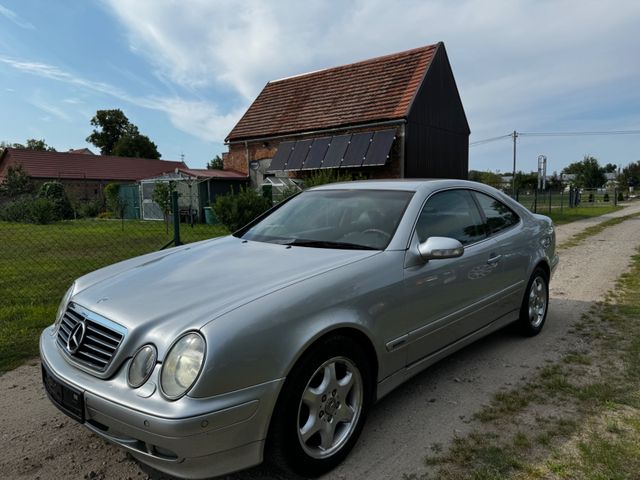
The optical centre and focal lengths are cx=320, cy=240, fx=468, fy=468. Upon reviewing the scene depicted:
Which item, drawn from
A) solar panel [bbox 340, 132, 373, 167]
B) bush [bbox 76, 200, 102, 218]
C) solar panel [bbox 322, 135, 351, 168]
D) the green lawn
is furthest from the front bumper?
bush [bbox 76, 200, 102, 218]

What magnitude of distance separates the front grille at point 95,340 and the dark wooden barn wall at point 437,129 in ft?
51.9

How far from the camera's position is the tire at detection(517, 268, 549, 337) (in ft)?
14.5

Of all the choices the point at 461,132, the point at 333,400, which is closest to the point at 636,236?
the point at 461,132

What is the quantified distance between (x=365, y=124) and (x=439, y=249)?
15.7 metres

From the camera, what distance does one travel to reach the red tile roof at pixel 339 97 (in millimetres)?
18094

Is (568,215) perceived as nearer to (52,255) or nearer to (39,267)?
(52,255)

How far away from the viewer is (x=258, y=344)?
6.92 ft

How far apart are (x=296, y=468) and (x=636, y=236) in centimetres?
1483

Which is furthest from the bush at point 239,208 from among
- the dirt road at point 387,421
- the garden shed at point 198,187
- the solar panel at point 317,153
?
the garden shed at point 198,187

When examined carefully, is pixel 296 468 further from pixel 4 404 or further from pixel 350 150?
pixel 350 150

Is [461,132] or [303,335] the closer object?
[303,335]

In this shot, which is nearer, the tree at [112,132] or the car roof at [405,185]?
the car roof at [405,185]

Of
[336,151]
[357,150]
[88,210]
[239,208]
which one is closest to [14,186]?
[88,210]

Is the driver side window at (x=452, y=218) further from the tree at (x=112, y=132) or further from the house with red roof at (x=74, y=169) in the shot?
the tree at (x=112, y=132)
